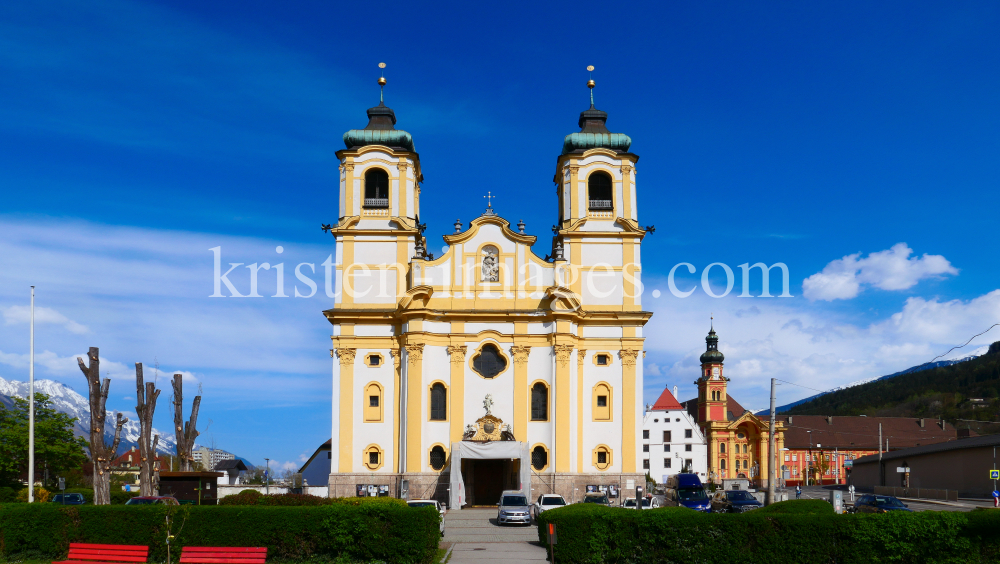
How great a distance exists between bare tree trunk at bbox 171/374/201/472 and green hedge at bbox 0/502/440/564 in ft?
86.7

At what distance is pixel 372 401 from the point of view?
48219 millimetres

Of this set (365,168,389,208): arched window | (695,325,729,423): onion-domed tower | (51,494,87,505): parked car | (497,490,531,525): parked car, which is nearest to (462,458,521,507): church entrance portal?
(497,490,531,525): parked car

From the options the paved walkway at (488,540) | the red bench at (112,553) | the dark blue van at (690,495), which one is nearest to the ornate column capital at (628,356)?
the dark blue van at (690,495)

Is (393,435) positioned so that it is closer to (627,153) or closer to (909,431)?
(627,153)

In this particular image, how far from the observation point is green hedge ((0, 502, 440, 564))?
22.1 meters

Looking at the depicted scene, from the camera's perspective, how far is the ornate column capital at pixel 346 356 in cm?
4819

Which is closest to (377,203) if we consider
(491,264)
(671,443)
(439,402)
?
(491,264)

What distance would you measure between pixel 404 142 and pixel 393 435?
54.5 feet

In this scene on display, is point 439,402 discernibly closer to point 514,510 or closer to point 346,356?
point 346,356

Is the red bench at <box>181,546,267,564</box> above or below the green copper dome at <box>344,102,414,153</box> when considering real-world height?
below

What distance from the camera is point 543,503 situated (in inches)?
1414

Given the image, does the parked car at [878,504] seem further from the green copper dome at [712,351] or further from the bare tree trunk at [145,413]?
the green copper dome at [712,351]

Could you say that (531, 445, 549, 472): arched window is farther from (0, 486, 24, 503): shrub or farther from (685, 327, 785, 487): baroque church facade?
(685, 327, 785, 487): baroque church facade

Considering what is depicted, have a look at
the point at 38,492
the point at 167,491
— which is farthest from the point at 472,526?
the point at 38,492
